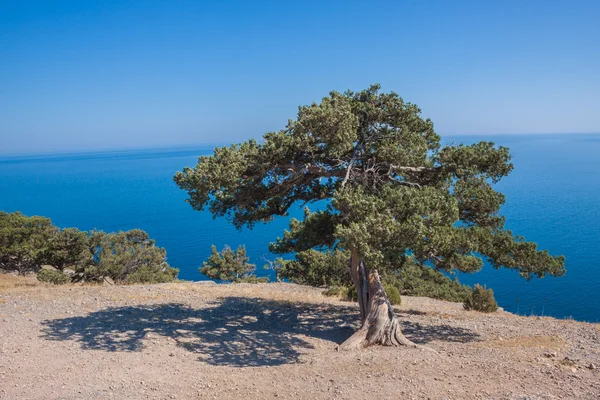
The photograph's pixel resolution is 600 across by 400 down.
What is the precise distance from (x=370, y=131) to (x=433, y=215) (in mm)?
4006

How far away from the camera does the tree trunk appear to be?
1148 cm

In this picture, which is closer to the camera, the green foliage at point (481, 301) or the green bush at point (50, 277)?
the green foliage at point (481, 301)

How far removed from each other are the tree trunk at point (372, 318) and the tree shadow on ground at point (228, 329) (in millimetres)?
1232

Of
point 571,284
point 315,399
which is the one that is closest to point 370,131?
point 315,399

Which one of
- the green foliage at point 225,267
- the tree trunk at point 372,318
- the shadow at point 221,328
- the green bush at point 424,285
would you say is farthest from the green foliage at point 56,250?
the tree trunk at point 372,318

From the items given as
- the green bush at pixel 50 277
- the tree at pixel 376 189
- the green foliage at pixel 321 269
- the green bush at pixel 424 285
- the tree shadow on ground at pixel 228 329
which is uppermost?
the tree at pixel 376 189

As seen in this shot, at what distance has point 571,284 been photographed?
46188 millimetres

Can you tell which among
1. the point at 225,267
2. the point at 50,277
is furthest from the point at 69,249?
the point at 225,267

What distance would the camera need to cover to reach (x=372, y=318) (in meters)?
11.8

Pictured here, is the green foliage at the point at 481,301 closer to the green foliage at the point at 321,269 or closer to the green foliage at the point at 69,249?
the green foliage at the point at 321,269

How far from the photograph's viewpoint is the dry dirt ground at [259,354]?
27.6 feet

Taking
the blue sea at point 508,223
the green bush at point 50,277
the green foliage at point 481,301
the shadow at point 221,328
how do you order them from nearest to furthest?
the shadow at point 221,328 → the green foliage at point 481,301 → the green bush at point 50,277 → the blue sea at point 508,223

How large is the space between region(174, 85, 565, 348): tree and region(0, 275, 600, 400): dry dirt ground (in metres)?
1.96

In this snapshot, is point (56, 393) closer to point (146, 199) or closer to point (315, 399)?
point (315, 399)
